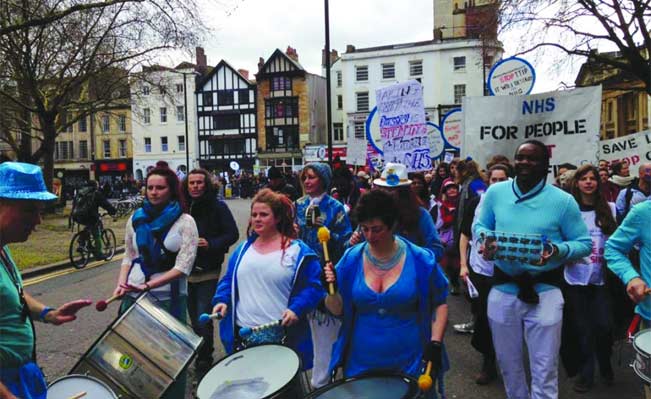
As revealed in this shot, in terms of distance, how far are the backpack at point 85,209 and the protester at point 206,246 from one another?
8.11 meters

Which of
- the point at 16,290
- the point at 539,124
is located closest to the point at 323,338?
the point at 16,290

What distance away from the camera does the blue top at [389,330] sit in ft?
9.78

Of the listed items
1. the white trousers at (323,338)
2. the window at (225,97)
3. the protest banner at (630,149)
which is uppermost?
the window at (225,97)

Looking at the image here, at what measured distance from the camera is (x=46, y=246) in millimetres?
15031

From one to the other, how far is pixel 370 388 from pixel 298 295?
1171 millimetres

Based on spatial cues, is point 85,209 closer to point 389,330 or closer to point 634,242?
point 389,330

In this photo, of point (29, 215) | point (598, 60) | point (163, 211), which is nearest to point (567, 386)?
point (163, 211)

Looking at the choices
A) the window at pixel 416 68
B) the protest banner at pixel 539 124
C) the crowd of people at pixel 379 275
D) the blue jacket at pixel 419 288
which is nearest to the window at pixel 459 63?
the window at pixel 416 68

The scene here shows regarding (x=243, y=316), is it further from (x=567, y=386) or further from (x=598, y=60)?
(x=598, y=60)

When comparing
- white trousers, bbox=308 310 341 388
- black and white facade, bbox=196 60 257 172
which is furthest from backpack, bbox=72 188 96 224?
black and white facade, bbox=196 60 257 172

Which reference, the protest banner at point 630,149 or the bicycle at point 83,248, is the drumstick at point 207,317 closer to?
the protest banner at point 630,149

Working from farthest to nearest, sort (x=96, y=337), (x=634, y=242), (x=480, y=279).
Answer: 1. (x=96, y=337)
2. (x=480, y=279)
3. (x=634, y=242)

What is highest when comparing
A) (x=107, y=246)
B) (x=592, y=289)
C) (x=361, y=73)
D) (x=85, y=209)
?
(x=361, y=73)

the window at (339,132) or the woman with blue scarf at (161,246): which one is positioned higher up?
the window at (339,132)
